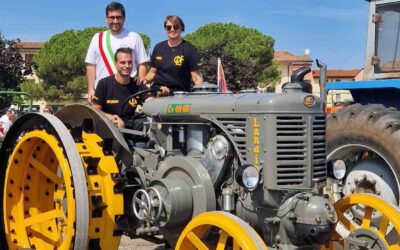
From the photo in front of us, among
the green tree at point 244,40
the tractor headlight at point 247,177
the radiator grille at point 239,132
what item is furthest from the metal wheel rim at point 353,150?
the green tree at point 244,40

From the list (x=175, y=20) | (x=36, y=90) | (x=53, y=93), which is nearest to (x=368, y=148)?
(x=175, y=20)

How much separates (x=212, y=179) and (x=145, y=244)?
7.72 ft

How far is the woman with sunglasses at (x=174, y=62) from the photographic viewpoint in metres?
5.18

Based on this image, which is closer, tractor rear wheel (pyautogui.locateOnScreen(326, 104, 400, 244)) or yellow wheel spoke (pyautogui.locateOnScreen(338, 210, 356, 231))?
yellow wheel spoke (pyautogui.locateOnScreen(338, 210, 356, 231))

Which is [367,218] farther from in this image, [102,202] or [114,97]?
[114,97]

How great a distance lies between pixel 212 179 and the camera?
3.86 meters

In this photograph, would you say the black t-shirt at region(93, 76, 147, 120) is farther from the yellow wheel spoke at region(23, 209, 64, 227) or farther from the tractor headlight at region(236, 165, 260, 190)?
the tractor headlight at region(236, 165, 260, 190)


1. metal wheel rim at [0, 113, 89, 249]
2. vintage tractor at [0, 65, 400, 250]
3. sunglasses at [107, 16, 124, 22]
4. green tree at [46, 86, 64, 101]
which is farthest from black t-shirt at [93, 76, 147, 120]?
green tree at [46, 86, 64, 101]

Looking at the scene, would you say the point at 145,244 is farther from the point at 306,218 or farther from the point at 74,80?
the point at 74,80

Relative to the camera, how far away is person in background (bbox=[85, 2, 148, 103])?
5.29 metres

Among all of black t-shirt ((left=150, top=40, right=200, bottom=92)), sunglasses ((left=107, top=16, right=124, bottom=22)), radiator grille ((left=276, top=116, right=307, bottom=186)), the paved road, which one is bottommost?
the paved road

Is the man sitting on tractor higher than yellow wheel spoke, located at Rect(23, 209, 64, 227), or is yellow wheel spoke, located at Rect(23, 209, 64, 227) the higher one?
the man sitting on tractor

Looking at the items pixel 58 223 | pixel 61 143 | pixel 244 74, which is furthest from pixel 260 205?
pixel 244 74

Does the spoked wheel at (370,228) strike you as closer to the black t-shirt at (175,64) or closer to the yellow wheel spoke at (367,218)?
the yellow wheel spoke at (367,218)
